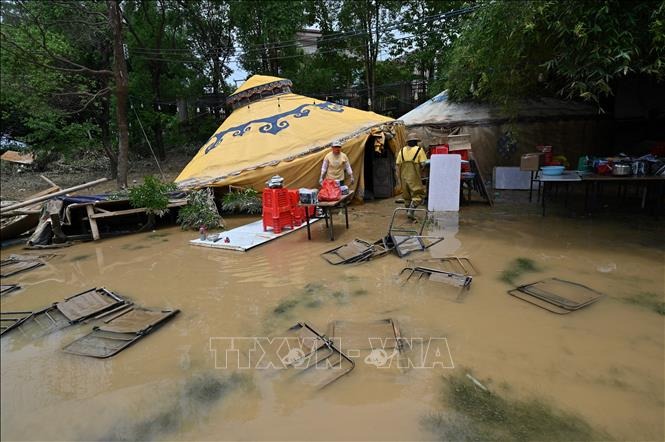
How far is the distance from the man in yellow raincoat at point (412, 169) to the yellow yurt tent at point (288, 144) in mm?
1452

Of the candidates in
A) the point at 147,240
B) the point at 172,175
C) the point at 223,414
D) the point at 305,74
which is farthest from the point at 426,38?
the point at 223,414

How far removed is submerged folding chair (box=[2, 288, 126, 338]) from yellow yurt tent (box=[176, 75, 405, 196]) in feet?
14.6

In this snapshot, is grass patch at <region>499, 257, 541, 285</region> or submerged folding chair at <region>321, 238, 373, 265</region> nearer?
grass patch at <region>499, 257, 541, 285</region>

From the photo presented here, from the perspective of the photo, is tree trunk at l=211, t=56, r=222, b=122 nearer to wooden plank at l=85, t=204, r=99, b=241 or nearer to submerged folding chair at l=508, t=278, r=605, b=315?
wooden plank at l=85, t=204, r=99, b=241

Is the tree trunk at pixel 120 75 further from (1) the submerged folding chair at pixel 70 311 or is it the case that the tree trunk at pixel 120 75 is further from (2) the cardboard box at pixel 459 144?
(2) the cardboard box at pixel 459 144

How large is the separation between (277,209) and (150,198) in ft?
8.36

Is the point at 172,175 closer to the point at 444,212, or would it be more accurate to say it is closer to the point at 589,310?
the point at 444,212

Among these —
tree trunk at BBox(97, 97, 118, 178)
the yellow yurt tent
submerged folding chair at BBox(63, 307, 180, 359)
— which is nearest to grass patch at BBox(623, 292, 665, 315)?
submerged folding chair at BBox(63, 307, 180, 359)

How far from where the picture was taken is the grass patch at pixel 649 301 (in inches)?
138

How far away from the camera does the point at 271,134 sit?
30.9 ft

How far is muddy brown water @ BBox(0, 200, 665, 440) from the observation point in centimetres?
231

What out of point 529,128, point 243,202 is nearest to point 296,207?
point 243,202

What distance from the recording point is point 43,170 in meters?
15.1

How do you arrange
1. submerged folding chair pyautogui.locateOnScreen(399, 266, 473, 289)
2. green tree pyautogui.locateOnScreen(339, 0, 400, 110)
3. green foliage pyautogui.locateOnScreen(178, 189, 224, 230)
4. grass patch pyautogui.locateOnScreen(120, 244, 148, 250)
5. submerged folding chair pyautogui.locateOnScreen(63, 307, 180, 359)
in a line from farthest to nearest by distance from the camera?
green tree pyautogui.locateOnScreen(339, 0, 400, 110) → green foliage pyautogui.locateOnScreen(178, 189, 224, 230) → grass patch pyautogui.locateOnScreen(120, 244, 148, 250) → submerged folding chair pyautogui.locateOnScreen(399, 266, 473, 289) → submerged folding chair pyautogui.locateOnScreen(63, 307, 180, 359)
